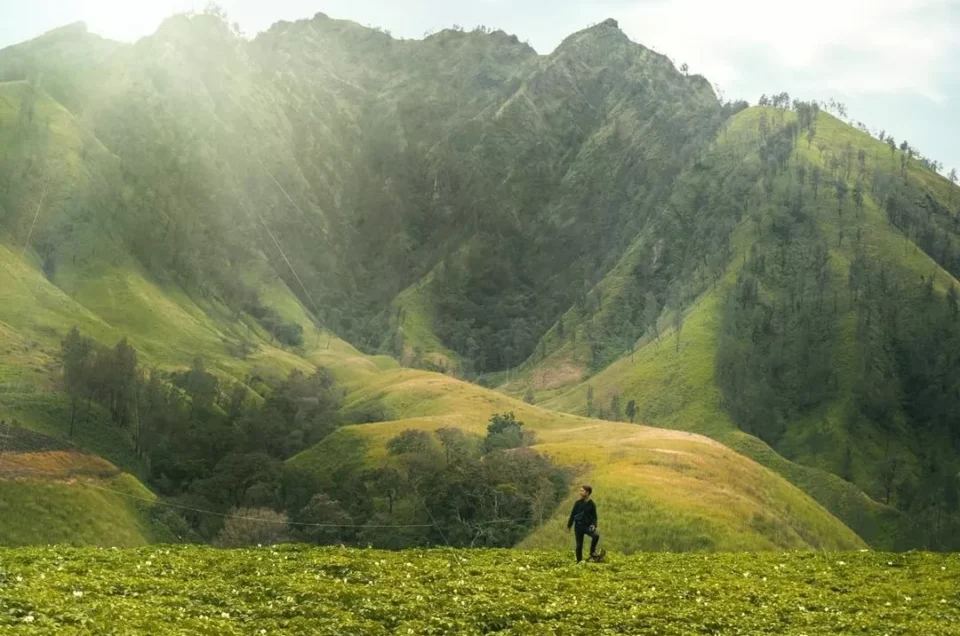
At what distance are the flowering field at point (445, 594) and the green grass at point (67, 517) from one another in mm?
73941

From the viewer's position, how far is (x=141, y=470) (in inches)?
6944

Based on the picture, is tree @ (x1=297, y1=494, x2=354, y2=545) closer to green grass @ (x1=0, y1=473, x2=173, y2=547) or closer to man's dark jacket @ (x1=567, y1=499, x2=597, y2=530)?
green grass @ (x1=0, y1=473, x2=173, y2=547)

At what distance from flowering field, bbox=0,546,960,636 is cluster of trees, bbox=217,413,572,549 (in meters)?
77.9

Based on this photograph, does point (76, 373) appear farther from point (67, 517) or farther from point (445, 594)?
point (445, 594)

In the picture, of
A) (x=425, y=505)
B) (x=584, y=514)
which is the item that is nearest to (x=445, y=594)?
(x=584, y=514)

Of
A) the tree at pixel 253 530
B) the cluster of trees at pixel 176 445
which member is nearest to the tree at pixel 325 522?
the tree at pixel 253 530

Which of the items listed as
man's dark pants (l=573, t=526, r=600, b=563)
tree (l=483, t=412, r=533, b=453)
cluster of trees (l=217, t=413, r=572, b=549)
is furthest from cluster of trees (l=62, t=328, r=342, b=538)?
man's dark pants (l=573, t=526, r=600, b=563)

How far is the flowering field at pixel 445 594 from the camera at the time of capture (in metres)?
31.4

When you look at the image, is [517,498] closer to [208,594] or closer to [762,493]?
[762,493]

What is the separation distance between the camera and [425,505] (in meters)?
135

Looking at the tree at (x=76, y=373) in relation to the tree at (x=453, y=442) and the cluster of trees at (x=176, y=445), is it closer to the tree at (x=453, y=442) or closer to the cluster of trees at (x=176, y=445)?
the cluster of trees at (x=176, y=445)

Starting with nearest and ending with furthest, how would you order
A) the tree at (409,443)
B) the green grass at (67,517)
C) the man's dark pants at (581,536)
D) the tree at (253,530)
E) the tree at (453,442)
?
the man's dark pants at (581,536) → the green grass at (67,517) → the tree at (253,530) → the tree at (453,442) → the tree at (409,443)

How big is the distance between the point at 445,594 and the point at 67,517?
304ft

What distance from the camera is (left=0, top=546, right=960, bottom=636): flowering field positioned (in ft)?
103
